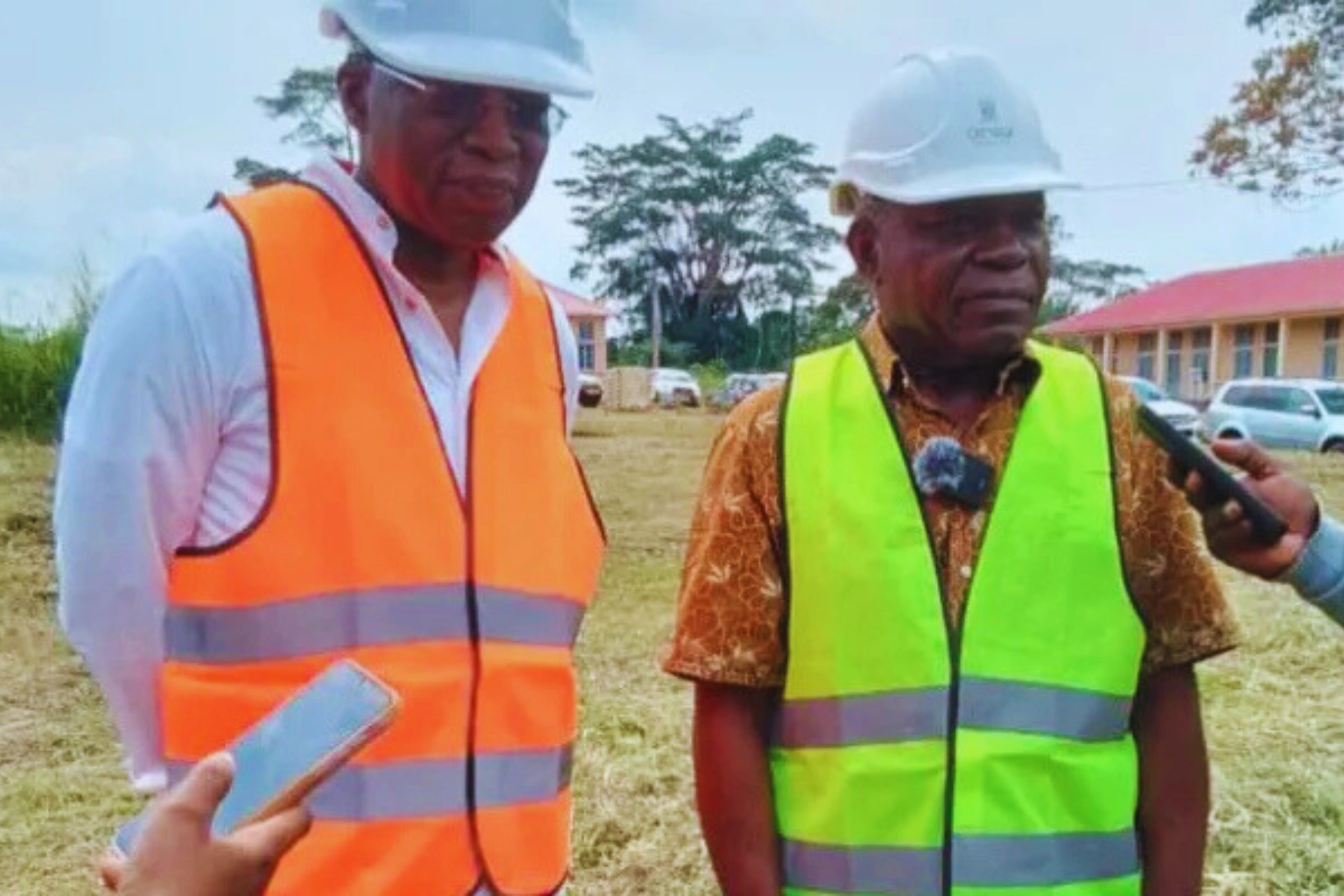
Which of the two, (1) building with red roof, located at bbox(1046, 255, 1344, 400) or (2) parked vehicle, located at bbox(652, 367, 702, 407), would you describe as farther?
(2) parked vehicle, located at bbox(652, 367, 702, 407)

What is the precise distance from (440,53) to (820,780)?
94 cm

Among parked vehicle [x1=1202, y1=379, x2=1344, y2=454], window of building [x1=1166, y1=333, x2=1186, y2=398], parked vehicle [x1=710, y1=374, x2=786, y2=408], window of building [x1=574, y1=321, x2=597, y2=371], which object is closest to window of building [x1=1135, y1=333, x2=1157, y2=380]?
window of building [x1=1166, y1=333, x2=1186, y2=398]

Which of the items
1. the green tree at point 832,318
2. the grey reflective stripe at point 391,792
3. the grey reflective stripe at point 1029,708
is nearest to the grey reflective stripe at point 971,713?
the grey reflective stripe at point 1029,708

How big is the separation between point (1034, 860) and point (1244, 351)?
3534cm

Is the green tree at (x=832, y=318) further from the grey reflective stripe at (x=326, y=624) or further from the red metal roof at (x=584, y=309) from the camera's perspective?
the grey reflective stripe at (x=326, y=624)

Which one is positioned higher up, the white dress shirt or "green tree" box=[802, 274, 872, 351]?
"green tree" box=[802, 274, 872, 351]

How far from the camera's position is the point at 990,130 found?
1.62 meters

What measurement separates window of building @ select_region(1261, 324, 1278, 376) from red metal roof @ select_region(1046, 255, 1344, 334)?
78 cm

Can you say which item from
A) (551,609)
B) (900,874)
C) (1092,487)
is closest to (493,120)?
(551,609)

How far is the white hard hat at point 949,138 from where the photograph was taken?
1.60 meters

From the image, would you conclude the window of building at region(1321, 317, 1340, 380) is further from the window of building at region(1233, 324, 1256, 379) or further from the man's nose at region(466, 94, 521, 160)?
the man's nose at region(466, 94, 521, 160)

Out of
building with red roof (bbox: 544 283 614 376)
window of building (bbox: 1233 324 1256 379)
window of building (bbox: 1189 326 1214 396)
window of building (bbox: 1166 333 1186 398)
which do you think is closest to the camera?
window of building (bbox: 1233 324 1256 379)

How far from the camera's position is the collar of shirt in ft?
5.47

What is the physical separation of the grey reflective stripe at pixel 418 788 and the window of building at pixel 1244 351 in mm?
35004
